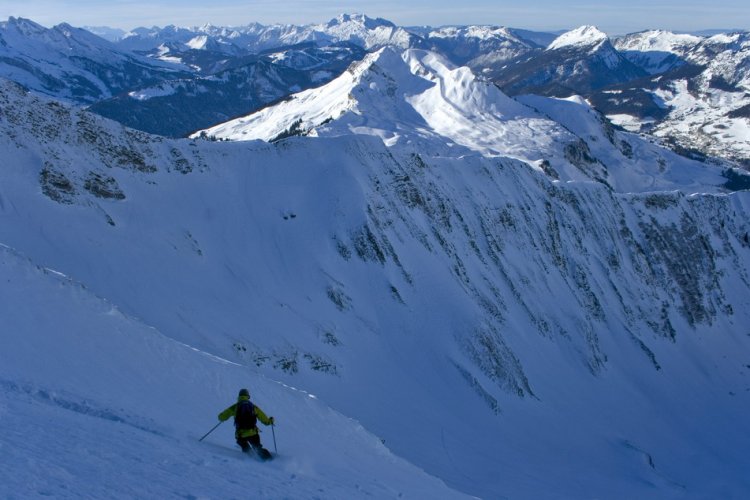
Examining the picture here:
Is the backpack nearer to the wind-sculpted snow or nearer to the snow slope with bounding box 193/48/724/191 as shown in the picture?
the wind-sculpted snow

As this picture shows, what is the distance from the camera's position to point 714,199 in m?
85.6

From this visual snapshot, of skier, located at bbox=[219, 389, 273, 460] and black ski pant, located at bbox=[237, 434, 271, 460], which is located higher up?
skier, located at bbox=[219, 389, 273, 460]

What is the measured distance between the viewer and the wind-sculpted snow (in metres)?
19.7

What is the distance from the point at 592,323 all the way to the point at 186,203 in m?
39.8

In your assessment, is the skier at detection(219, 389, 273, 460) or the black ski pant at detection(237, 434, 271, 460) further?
the black ski pant at detection(237, 434, 271, 460)

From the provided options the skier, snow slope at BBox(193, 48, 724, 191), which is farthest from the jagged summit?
the skier

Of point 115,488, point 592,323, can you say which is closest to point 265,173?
point 592,323

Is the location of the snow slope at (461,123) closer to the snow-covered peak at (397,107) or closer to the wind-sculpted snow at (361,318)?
the snow-covered peak at (397,107)

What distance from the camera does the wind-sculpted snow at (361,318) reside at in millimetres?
19719

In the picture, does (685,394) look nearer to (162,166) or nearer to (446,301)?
(446,301)

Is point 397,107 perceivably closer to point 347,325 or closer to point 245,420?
point 347,325

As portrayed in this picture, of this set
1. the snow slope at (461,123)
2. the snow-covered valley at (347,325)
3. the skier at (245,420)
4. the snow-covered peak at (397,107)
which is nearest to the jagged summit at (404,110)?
the snow-covered peak at (397,107)

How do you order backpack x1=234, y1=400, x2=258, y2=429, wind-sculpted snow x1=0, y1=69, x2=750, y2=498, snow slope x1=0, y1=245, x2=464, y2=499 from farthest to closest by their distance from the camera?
wind-sculpted snow x1=0, y1=69, x2=750, y2=498 < backpack x1=234, y1=400, x2=258, y2=429 < snow slope x1=0, y1=245, x2=464, y2=499

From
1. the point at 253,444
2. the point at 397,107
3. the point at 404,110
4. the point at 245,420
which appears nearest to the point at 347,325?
the point at 253,444
